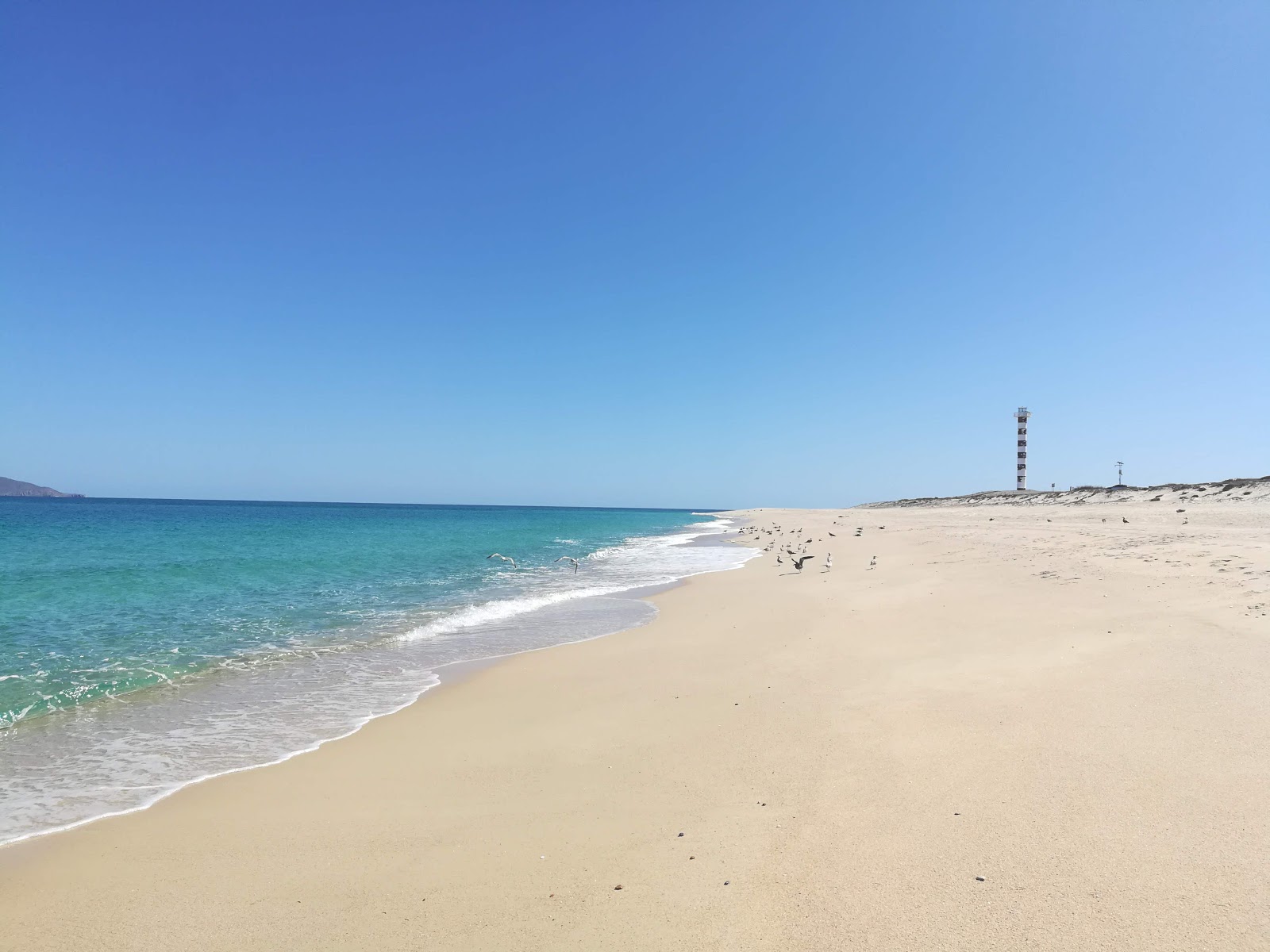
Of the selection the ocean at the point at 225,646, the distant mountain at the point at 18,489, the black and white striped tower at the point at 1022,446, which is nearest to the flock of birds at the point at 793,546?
the ocean at the point at 225,646

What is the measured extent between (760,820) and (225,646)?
996cm

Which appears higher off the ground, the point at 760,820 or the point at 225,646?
the point at 760,820

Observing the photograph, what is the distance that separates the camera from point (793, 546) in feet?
87.8

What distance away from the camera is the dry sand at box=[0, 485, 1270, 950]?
2969 millimetres

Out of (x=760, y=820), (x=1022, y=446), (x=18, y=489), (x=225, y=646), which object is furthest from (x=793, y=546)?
(x=18, y=489)

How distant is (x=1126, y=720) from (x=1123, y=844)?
6.55 feet

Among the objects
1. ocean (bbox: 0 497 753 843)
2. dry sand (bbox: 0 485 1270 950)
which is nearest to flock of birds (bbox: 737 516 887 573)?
ocean (bbox: 0 497 753 843)

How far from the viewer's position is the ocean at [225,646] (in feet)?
18.7

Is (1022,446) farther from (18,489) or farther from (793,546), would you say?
(18,489)

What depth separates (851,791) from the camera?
412 cm

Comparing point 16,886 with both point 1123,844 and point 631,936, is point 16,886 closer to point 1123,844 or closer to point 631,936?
point 631,936

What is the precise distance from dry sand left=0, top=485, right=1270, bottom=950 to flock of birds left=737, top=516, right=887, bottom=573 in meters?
9.71

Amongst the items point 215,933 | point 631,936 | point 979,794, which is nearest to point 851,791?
point 979,794

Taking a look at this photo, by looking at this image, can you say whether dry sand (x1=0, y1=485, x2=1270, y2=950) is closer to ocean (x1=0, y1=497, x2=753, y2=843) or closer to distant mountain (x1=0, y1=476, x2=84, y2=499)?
ocean (x1=0, y1=497, x2=753, y2=843)
